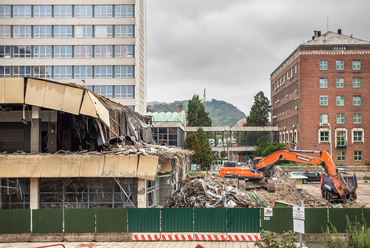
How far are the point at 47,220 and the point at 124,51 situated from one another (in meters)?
37.4

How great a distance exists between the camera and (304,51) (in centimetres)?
6344

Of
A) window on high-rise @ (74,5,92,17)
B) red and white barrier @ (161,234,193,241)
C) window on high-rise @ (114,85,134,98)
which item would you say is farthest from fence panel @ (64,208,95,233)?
window on high-rise @ (74,5,92,17)

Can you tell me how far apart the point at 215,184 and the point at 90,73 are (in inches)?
1241

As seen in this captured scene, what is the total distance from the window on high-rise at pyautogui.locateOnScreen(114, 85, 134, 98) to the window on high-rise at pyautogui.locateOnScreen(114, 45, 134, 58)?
4.47 m

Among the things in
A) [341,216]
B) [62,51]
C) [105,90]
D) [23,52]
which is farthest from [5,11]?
[341,216]

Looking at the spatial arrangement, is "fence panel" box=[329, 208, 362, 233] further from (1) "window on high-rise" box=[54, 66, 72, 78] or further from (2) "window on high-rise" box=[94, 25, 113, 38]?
(1) "window on high-rise" box=[54, 66, 72, 78]

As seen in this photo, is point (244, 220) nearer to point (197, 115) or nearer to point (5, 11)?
point (5, 11)

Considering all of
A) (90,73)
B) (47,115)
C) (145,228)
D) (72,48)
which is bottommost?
(145,228)

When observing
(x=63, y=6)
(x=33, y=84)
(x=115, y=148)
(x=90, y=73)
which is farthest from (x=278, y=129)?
(x=33, y=84)

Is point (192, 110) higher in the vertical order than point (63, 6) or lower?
lower

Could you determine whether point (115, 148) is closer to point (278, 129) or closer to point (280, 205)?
point (280, 205)

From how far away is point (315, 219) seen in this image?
59.4 ft

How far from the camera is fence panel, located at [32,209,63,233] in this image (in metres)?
18.9

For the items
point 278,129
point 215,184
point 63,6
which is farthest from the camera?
point 278,129
